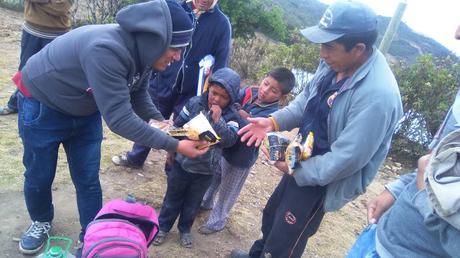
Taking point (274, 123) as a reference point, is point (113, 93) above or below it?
above

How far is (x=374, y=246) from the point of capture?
5.83ft

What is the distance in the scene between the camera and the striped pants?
3240 mm

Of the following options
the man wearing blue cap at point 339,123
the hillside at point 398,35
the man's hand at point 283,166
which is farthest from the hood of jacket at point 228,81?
the hillside at point 398,35

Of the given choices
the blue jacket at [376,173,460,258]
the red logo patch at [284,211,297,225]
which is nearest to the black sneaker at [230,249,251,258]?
the red logo patch at [284,211,297,225]

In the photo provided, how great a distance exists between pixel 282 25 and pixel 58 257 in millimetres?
7743

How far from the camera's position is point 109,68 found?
6.53 feet

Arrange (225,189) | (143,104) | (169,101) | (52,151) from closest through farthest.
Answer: (52,151)
(143,104)
(225,189)
(169,101)

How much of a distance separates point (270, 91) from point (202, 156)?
77 centimetres

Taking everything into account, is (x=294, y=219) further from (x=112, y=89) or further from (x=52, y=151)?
(x=52, y=151)

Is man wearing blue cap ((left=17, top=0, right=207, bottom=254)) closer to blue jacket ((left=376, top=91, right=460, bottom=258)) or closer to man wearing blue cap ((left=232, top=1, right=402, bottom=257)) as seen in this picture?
man wearing blue cap ((left=232, top=1, right=402, bottom=257))

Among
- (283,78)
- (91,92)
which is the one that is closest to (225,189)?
(283,78)

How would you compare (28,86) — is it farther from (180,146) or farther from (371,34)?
(371,34)

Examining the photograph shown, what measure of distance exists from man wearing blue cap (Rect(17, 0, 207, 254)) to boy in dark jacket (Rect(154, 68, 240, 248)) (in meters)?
0.33

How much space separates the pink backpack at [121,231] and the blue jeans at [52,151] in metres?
0.55
